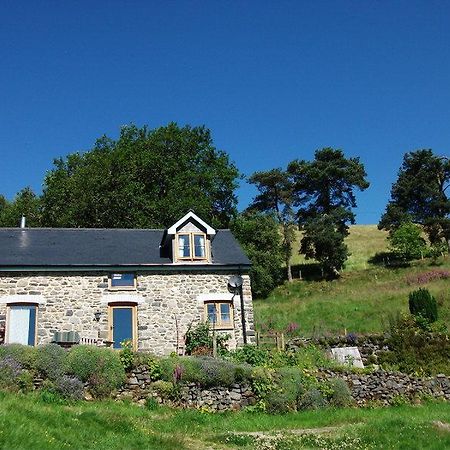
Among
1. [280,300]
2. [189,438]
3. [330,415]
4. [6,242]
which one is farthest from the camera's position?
[280,300]

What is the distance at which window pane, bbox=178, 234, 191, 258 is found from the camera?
904 inches

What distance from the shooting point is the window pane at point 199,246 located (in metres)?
23.1

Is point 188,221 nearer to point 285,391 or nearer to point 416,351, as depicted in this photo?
point 285,391

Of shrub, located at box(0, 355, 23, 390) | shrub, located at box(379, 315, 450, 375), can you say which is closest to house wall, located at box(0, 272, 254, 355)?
shrub, located at box(0, 355, 23, 390)

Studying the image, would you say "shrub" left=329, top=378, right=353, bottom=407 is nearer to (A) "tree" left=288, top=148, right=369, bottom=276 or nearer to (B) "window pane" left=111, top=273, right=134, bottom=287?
(B) "window pane" left=111, top=273, right=134, bottom=287

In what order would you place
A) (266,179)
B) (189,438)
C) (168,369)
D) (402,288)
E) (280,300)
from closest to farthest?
(189,438)
(168,369)
(402,288)
(280,300)
(266,179)

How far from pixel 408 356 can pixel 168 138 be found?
27.1 meters

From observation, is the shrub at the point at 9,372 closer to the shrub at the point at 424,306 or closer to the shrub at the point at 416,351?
the shrub at the point at 416,351

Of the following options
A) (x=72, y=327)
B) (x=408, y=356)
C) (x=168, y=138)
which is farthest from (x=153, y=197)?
(x=408, y=356)

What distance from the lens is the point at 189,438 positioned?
1162 cm

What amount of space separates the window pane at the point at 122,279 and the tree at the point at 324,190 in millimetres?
28480

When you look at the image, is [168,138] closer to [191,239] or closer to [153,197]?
[153,197]

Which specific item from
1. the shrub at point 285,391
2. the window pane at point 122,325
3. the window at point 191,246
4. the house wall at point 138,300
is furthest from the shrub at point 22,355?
the window at point 191,246

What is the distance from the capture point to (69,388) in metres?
14.7
